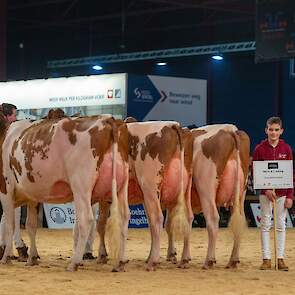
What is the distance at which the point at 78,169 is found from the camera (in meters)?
9.54

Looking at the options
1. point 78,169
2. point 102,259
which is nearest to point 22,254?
point 102,259

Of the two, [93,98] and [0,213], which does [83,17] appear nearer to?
[93,98]

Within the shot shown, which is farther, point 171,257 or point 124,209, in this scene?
point 171,257

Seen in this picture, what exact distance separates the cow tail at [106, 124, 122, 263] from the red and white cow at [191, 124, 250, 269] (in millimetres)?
1238

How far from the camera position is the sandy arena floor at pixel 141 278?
8.13m

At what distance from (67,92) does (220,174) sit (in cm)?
944

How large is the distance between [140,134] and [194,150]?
29.1 inches

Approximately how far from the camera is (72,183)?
31.4 feet

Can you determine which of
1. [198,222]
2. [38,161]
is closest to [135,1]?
[198,222]

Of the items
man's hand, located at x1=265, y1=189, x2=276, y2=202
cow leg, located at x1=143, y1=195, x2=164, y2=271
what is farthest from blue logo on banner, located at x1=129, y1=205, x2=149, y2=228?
man's hand, located at x1=265, y1=189, x2=276, y2=202

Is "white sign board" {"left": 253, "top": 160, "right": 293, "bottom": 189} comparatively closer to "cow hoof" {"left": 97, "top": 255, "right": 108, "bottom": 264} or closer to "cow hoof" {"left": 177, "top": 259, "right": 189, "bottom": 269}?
"cow hoof" {"left": 177, "top": 259, "right": 189, "bottom": 269}

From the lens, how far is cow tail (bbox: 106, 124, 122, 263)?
9398 mm

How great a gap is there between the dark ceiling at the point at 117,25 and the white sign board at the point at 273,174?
14738 mm

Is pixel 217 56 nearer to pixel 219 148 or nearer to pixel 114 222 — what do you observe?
pixel 219 148
